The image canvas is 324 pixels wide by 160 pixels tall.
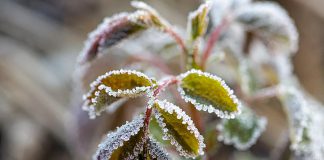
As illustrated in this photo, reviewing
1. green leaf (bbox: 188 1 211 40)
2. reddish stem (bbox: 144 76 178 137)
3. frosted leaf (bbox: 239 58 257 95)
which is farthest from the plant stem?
frosted leaf (bbox: 239 58 257 95)

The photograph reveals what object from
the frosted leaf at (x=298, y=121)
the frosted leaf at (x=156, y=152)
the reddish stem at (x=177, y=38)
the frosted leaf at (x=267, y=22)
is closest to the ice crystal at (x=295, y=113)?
the frosted leaf at (x=298, y=121)

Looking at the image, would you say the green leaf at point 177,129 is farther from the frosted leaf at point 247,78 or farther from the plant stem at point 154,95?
the frosted leaf at point 247,78

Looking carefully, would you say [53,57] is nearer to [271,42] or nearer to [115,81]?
[271,42]

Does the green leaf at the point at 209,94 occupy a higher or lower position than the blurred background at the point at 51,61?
lower

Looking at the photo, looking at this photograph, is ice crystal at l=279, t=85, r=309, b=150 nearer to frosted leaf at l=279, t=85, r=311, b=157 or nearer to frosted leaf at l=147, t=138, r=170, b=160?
frosted leaf at l=279, t=85, r=311, b=157

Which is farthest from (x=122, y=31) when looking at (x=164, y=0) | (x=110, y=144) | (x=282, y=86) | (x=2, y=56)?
(x=164, y=0)

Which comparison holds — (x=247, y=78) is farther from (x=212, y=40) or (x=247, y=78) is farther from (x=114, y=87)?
(x=114, y=87)
